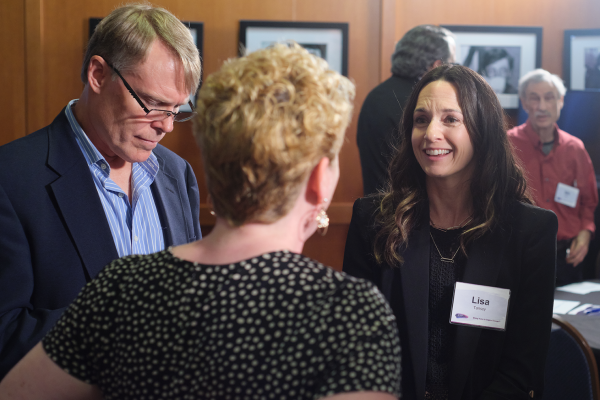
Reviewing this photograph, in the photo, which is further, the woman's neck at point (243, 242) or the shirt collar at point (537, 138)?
the shirt collar at point (537, 138)

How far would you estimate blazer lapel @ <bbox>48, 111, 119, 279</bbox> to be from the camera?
1445mm

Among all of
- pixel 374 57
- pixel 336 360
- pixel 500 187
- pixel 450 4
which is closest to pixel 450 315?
pixel 500 187

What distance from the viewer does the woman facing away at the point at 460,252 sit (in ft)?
5.30

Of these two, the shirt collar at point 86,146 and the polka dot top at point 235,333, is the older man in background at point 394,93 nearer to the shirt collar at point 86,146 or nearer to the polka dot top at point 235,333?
the shirt collar at point 86,146

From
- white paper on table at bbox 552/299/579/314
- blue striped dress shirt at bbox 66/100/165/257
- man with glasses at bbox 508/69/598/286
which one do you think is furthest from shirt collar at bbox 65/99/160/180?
man with glasses at bbox 508/69/598/286

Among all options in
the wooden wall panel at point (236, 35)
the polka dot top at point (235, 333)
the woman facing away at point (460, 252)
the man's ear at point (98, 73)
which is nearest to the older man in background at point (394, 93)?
the wooden wall panel at point (236, 35)

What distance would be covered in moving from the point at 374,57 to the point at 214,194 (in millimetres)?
3696

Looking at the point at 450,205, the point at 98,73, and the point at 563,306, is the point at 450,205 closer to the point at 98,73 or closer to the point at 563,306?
the point at 563,306

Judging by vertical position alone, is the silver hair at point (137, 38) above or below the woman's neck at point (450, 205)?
above

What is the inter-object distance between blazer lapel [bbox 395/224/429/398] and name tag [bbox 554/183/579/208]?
8.16ft

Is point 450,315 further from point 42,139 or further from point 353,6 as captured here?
point 353,6

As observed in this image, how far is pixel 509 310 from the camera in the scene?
1657mm

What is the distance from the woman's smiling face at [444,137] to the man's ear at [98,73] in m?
1.05

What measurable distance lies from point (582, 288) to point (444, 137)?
1591 mm
